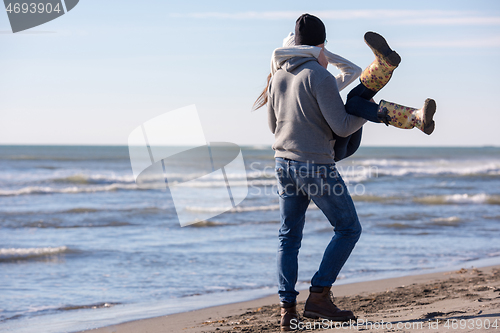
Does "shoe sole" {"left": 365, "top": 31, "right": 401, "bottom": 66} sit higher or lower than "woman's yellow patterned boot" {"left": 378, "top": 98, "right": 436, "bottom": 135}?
higher

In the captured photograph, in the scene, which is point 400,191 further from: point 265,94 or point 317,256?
point 265,94

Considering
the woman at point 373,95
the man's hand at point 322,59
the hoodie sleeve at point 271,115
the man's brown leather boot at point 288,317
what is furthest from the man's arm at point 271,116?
the man's brown leather boot at point 288,317

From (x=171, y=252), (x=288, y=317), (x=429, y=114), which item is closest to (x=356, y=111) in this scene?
(x=429, y=114)

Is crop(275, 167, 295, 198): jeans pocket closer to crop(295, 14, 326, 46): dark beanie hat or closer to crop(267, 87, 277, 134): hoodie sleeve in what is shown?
crop(267, 87, 277, 134): hoodie sleeve

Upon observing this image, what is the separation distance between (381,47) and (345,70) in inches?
15.5

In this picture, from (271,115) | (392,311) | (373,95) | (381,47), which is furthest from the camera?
(392,311)

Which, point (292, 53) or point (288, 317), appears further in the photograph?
point (288, 317)

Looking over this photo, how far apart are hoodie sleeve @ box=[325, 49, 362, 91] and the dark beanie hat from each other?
0.13 metres

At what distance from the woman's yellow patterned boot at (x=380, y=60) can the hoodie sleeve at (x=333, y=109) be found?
19cm

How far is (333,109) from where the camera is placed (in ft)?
7.25

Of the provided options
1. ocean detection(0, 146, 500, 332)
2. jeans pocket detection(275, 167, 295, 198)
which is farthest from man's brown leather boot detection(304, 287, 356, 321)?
ocean detection(0, 146, 500, 332)

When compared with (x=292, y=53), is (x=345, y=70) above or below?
below

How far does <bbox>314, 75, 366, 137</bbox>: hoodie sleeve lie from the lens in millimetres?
2207

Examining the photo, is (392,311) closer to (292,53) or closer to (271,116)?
(271,116)
